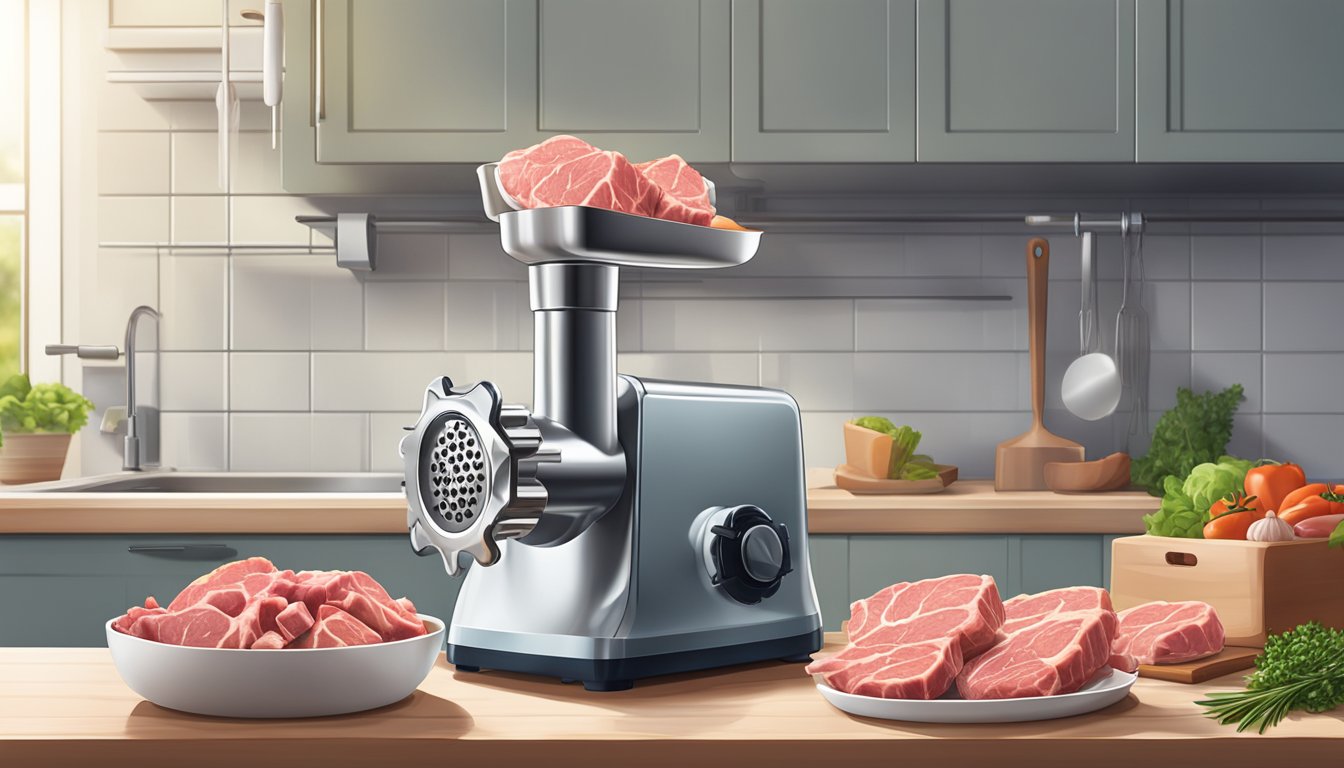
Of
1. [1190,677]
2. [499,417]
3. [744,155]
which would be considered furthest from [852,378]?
[499,417]

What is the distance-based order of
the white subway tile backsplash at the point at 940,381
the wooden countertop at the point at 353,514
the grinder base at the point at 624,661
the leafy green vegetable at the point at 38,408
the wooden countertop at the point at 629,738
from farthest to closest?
the white subway tile backsplash at the point at 940,381, the leafy green vegetable at the point at 38,408, the wooden countertop at the point at 353,514, the grinder base at the point at 624,661, the wooden countertop at the point at 629,738

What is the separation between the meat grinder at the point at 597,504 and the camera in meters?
0.79

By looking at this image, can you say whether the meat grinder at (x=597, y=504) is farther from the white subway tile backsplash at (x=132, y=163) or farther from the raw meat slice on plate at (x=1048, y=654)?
the white subway tile backsplash at (x=132, y=163)

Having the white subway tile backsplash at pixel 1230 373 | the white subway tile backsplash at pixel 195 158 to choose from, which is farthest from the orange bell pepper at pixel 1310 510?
the white subway tile backsplash at pixel 195 158

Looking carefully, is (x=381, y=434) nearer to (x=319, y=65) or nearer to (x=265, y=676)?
(x=319, y=65)

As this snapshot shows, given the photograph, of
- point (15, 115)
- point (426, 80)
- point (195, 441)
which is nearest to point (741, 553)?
point (426, 80)

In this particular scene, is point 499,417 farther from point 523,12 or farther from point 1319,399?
point 1319,399

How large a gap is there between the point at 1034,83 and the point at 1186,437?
0.74m

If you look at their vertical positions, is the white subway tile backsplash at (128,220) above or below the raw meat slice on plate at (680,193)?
above

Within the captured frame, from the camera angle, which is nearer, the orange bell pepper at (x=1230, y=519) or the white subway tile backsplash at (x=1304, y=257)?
the orange bell pepper at (x=1230, y=519)

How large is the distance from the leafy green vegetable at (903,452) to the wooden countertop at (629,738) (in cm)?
143

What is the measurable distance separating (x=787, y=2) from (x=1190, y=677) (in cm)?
164

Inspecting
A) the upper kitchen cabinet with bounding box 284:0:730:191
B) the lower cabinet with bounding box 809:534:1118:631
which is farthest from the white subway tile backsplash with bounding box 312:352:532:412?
the lower cabinet with bounding box 809:534:1118:631

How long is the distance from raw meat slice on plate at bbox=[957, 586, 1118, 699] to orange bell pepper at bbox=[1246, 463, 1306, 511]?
337 millimetres
